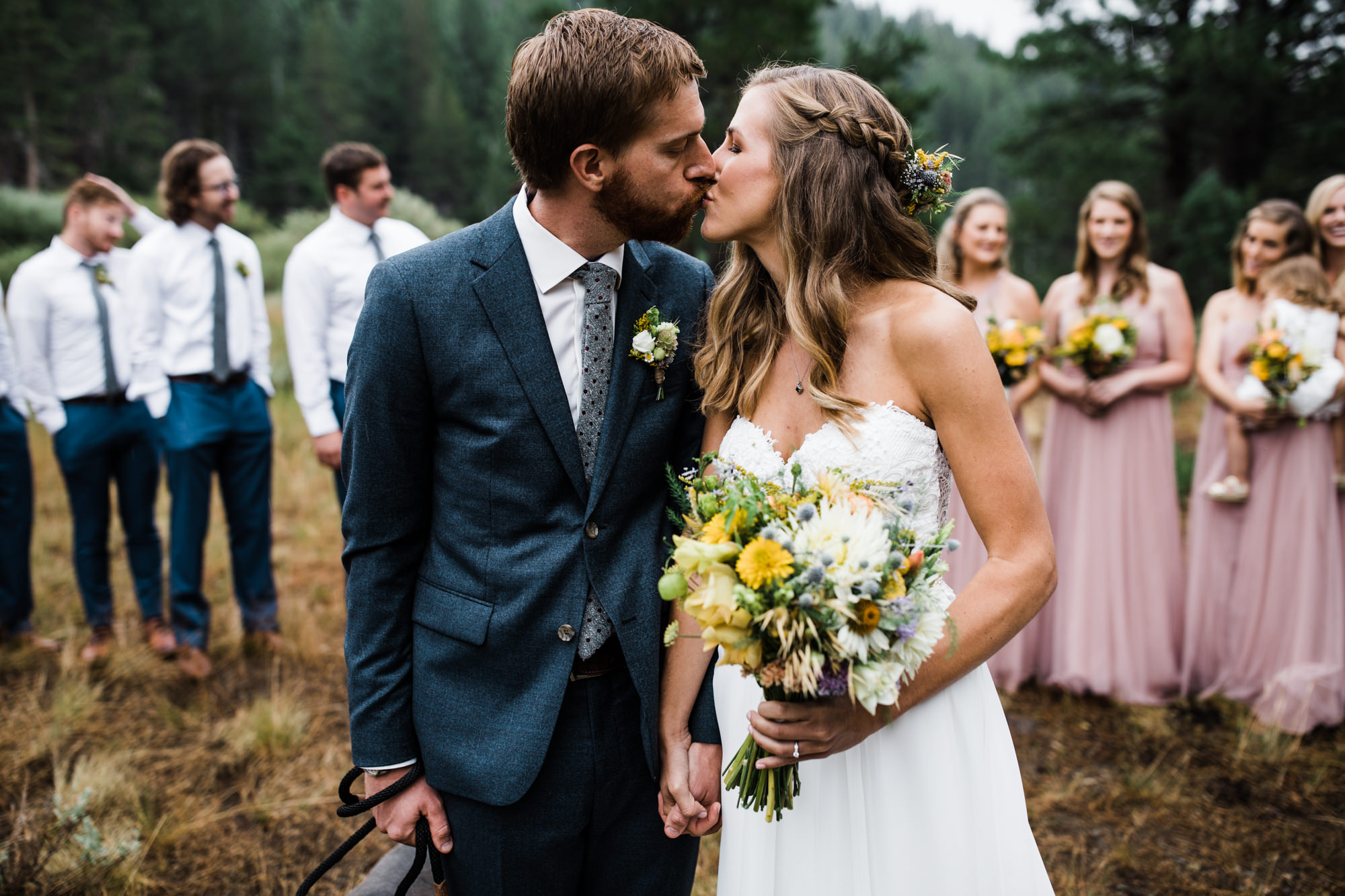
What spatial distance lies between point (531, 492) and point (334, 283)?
4.00 m

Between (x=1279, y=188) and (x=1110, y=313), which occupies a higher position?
(x=1279, y=188)

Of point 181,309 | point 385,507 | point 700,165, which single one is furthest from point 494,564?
point 181,309

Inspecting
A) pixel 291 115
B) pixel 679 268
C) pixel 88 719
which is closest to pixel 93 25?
pixel 291 115

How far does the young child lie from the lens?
4.69 metres

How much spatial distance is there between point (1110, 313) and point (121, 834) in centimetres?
560

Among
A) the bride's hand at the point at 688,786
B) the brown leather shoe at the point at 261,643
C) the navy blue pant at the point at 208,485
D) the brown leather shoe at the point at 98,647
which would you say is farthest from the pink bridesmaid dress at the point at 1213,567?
the brown leather shoe at the point at 98,647

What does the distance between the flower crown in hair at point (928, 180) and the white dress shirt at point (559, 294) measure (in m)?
0.87

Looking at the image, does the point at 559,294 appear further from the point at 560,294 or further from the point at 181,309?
the point at 181,309

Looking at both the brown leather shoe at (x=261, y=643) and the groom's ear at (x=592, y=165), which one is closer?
the groom's ear at (x=592, y=165)

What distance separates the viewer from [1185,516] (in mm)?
9109

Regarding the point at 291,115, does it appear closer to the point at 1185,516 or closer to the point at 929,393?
the point at 1185,516

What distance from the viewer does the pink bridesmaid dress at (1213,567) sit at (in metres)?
5.16

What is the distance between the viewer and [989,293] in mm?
5605

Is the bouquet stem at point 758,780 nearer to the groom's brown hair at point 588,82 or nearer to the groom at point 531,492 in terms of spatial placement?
the groom at point 531,492
